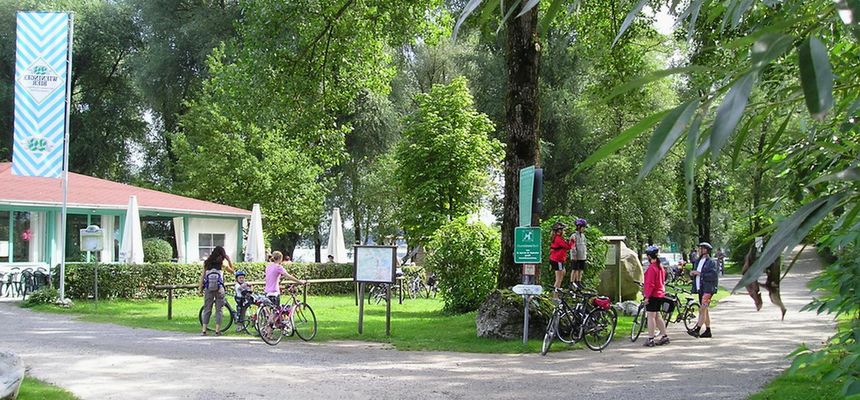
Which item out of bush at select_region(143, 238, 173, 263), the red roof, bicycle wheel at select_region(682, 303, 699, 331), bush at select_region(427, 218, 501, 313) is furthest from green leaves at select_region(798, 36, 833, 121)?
bush at select_region(143, 238, 173, 263)

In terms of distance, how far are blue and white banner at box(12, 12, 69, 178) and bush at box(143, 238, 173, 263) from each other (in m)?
7.75

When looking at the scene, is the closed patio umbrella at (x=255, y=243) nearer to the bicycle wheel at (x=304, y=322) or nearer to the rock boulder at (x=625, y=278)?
the rock boulder at (x=625, y=278)

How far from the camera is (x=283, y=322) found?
46.6 feet

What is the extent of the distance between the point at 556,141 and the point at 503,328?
24843mm

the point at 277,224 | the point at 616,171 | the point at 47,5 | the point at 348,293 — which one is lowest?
the point at 348,293

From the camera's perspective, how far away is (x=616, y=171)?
128ft

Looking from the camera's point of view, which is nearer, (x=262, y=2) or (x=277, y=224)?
(x=262, y=2)

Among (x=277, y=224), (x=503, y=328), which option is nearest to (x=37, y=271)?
(x=277, y=224)

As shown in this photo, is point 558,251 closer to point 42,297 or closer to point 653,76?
point 42,297

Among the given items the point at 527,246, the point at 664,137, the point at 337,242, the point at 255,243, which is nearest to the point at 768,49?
the point at 664,137

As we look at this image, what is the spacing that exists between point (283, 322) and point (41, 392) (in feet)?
20.0

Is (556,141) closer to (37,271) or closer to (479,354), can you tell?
(37,271)

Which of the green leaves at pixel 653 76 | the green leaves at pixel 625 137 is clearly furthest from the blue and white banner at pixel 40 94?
the green leaves at pixel 653 76

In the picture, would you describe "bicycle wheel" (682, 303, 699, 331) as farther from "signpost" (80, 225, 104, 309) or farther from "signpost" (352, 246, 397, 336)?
"signpost" (80, 225, 104, 309)
